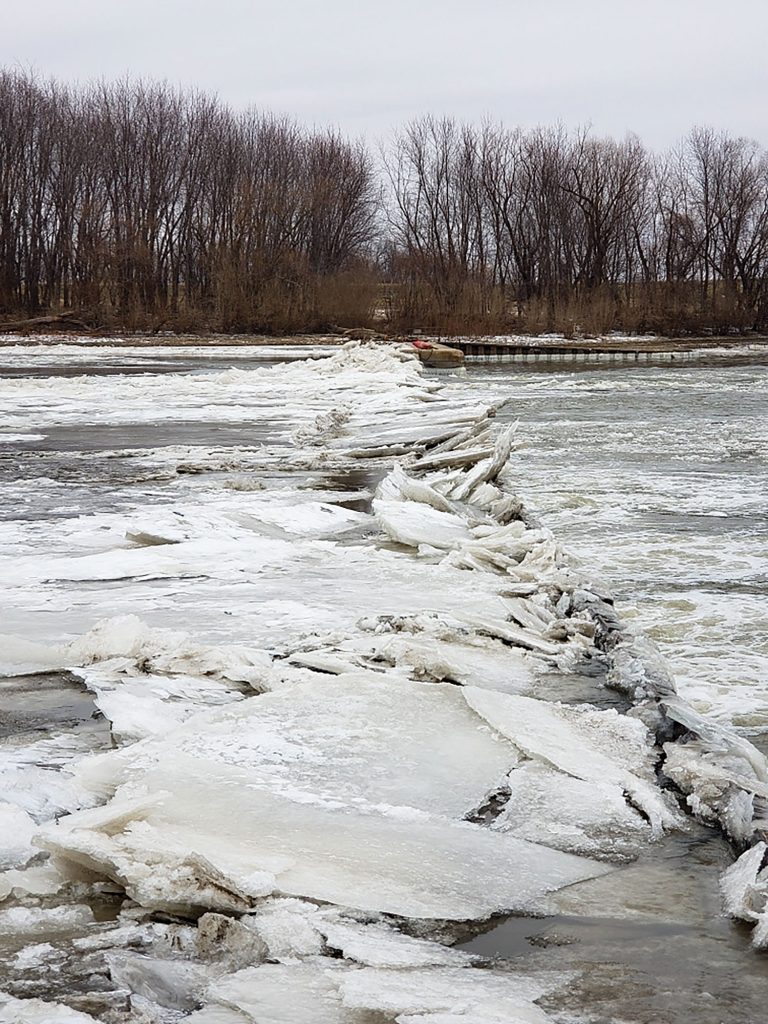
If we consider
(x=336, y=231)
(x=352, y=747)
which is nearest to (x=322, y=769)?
(x=352, y=747)

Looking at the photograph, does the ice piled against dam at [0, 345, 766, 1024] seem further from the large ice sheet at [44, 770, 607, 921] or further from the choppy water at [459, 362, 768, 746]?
the choppy water at [459, 362, 768, 746]

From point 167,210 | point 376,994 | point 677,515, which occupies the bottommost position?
point 376,994

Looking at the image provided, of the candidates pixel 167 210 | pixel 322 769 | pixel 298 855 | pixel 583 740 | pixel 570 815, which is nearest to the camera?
pixel 298 855

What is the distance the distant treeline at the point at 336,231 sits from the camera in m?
38.1

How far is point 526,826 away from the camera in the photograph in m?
2.23

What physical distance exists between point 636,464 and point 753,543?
3.12 meters

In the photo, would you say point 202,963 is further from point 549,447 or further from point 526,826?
point 549,447

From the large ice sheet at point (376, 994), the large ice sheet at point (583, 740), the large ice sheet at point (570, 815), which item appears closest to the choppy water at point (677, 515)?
the large ice sheet at point (583, 740)

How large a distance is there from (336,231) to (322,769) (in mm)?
43632

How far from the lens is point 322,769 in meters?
2.43

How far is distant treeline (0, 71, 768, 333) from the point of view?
A: 1500 inches

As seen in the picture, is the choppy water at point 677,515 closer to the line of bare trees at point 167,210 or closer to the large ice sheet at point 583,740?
the large ice sheet at point 583,740

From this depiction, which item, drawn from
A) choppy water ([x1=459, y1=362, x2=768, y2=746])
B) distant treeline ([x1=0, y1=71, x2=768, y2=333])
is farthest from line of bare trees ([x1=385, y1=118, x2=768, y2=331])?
choppy water ([x1=459, y1=362, x2=768, y2=746])

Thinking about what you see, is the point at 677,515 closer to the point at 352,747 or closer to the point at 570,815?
the point at 352,747
